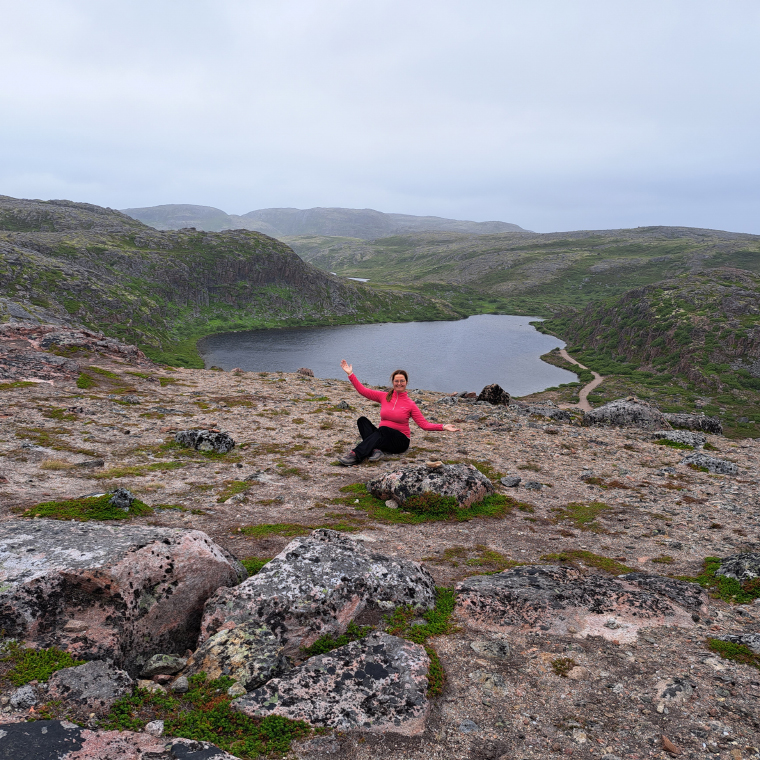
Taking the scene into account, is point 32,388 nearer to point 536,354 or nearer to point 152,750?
point 152,750

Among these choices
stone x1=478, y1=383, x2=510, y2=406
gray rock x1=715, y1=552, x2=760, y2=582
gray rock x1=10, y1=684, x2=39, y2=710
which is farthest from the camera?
stone x1=478, y1=383, x2=510, y2=406

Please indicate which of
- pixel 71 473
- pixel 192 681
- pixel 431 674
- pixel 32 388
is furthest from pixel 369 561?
pixel 32 388

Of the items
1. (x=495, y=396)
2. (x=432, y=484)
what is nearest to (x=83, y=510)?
(x=432, y=484)

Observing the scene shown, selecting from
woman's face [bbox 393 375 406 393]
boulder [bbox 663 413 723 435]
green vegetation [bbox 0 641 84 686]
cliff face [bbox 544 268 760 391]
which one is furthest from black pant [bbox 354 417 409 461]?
cliff face [bbox 544 268 760 391]

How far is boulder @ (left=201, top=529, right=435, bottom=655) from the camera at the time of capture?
7.30m

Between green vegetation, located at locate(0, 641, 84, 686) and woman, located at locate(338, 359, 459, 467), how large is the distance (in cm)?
1185

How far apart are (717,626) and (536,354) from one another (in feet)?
372

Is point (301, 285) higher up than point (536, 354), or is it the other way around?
point (301, 285)

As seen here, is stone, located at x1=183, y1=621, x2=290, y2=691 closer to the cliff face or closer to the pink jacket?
the pink jacket

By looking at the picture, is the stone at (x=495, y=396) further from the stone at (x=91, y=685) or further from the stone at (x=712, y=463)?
the stone at (x=91, y=685)

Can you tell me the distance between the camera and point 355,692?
6.22 m

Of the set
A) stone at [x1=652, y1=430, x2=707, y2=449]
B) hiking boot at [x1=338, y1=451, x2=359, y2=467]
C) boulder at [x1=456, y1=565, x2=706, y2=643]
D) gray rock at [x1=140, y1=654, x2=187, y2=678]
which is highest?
boulder at [x1=456, y1=565, x2=706, y2=643]

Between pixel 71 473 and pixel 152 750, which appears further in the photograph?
pixel 71 473

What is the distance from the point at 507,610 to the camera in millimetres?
8266
